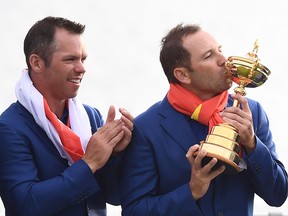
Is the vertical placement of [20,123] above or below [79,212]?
above

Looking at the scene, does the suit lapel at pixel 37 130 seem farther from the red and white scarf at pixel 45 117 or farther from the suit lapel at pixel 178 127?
the suit lapel at pixel 178 127

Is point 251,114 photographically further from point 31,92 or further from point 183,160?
point 31,92

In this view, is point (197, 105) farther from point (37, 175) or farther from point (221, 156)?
point (37, 175)

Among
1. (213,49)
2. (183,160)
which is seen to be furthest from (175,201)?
(213,49)

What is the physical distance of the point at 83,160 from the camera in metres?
3.75

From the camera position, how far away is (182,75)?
3850 mm

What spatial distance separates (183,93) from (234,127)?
385 mm

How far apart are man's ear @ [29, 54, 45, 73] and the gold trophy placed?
91 centimetres

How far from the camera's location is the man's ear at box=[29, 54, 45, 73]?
3951 millimetres

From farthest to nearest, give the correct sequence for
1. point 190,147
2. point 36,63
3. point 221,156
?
point 36,63
point 190,147
point 221,156

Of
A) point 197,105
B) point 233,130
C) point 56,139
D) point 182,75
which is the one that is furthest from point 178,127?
point 56,139

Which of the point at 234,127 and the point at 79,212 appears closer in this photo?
the point at 234,127

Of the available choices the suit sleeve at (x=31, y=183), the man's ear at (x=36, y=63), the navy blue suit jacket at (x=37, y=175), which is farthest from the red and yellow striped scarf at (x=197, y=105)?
the man's ear at (x=36, y=63)

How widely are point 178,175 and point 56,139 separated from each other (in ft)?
1.95
